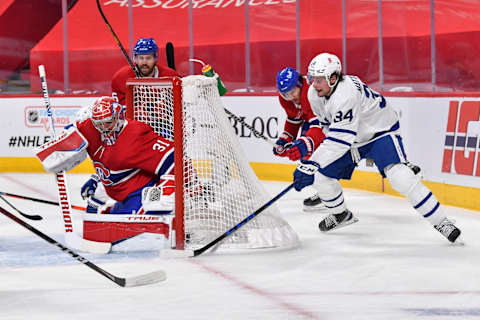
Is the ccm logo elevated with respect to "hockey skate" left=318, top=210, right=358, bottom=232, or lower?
elevated

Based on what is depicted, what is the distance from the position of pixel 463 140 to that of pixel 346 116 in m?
1.61

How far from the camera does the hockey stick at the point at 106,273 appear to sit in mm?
3316

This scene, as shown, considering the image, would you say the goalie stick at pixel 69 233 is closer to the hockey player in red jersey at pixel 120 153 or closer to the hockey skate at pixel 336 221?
the hockey player in red jersey at pixel 120 153

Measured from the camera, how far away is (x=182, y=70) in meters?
9.26

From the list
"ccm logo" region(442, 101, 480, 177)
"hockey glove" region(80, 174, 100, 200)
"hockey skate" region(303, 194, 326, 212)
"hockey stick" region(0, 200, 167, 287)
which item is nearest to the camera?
"hockey stick" region(0, 200, 167, 287)

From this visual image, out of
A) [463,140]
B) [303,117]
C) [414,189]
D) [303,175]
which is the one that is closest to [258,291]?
[303,175]

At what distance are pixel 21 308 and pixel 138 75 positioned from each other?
90.9 inches

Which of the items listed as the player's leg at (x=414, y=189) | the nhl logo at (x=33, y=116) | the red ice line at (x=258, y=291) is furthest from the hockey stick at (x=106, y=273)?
the nhl logo at (x=33, y=116)

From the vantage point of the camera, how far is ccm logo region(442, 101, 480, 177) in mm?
5320

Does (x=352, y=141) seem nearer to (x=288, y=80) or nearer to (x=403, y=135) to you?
(x=288, y=80)

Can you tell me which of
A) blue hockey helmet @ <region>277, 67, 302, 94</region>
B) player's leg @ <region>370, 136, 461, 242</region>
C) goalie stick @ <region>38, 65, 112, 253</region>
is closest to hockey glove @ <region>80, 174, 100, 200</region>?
goalie stick @ <region>38, 65, 112, 253</region>

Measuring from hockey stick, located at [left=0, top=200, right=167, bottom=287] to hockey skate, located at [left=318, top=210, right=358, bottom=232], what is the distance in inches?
55.5

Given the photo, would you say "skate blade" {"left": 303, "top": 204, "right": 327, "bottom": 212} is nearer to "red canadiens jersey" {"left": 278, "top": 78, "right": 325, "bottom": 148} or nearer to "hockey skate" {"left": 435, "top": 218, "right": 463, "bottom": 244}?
"red canadiens jersey" {"left": 278, "top": 78, "right": 325, "bottom": 148}

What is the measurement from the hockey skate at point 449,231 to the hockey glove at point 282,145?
40.4 inches
